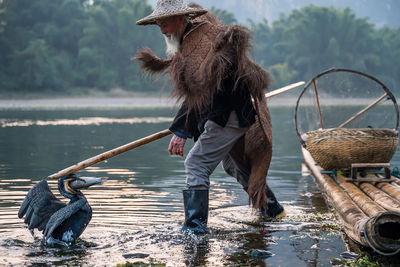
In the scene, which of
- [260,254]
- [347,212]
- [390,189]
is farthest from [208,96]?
[390,189]

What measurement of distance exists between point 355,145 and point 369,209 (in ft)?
6.45

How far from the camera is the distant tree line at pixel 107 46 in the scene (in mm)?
58219

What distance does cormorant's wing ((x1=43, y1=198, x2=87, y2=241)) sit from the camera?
15.1 feet

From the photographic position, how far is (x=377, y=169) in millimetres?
6918

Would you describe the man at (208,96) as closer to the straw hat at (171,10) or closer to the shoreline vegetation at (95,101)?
the straw hat at (171,10)

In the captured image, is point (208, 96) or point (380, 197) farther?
point (380, 197)

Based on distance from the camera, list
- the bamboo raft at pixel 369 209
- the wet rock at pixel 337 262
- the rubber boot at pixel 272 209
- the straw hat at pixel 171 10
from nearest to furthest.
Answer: the bamboo raft at pixel 369 209, the wet rock at pixel 337 262, the straw hat at pixel 171 10, the rubber boot at pixel 272 209

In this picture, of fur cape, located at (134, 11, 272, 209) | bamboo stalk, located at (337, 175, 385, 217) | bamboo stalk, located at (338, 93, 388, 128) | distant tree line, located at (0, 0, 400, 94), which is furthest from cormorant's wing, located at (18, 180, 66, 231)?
distant tree line, located at (0, 0, 400, 94)

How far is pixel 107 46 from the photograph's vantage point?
6500 cm

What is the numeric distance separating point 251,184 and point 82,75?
57689 millimetres

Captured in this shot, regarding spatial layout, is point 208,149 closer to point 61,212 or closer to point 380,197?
point 61,212

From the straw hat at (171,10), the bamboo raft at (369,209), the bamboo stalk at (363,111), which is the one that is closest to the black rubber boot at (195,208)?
the bamboo raft at (369,209)

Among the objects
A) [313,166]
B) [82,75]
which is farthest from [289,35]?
[313,166]

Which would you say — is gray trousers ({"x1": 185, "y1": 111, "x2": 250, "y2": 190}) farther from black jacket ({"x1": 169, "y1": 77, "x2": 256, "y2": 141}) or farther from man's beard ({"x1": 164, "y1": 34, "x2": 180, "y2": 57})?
man's beard ({"x1": 164, "y1": 34, "x2": 180, "y2": 57})
